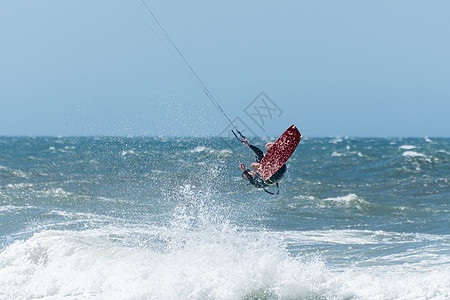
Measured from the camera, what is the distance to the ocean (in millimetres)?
8398

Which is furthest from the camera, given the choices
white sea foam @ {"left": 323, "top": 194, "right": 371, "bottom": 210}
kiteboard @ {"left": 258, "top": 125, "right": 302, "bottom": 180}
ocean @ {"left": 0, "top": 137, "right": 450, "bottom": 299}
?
white sea foam @ {"left": 323, "top": 194, "right": 371, "bottom": 210}

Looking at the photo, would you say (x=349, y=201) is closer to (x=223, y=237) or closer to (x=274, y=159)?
(x=223, y=237)

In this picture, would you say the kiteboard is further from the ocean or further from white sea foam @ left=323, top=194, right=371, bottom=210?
white sea foam @ left=323, top=194, right=371, bottom=210

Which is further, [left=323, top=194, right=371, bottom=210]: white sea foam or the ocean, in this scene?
[left=323, top=194, right=371, bottom=210]: white sea foam

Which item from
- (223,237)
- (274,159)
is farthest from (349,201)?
(274,159)

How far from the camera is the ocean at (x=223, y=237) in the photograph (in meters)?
8.40

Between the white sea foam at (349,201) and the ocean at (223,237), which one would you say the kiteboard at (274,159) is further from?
the white sea foam at (349,201)

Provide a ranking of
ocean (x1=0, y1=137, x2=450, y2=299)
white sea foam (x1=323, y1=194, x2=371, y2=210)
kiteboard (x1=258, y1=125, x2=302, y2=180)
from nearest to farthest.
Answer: ocean (x1=0, y1=137, x2=450, y2=299)
kiteboard (x1=258, y1=125, x2=302, y2=180)
white sea foam (x1=323, y1=194, x2=371, y2=210)

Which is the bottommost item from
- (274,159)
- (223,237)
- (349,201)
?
(349,201)

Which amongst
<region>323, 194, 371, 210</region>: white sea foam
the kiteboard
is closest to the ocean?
<region>323, 194, 371, 210</region>: white sea foam

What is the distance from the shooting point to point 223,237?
11023mm

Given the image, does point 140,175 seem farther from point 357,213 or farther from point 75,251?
point 75,251

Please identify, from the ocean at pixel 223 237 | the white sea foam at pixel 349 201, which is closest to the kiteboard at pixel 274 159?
the ocean at pixel 223 237

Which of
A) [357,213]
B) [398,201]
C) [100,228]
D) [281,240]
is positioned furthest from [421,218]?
[100,228]
